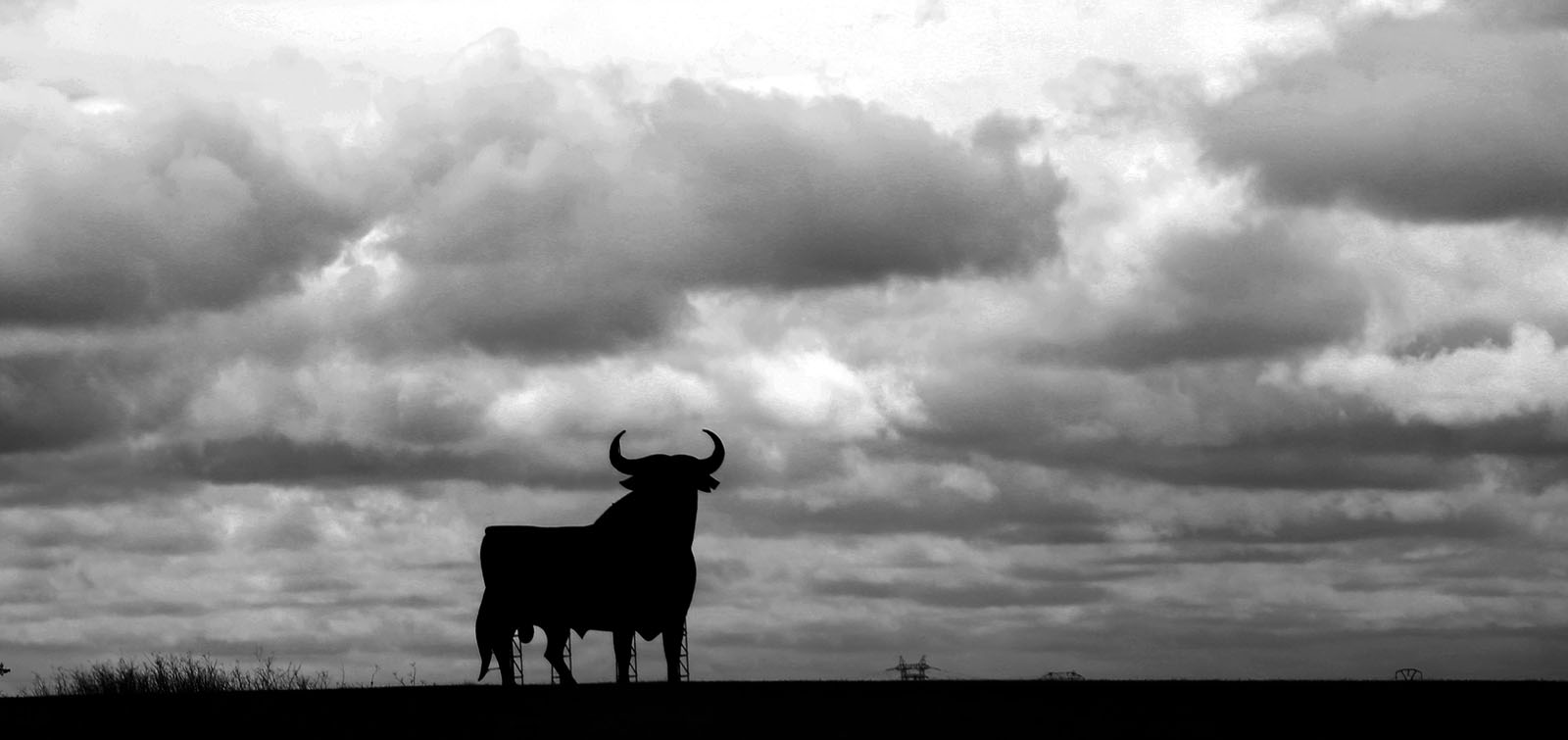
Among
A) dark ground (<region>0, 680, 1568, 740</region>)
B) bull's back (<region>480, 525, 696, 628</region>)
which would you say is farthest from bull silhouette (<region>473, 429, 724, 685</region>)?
dark ground (<region>0, 680, 1568, 740</region>)

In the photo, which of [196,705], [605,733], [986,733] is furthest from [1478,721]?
[196,705]

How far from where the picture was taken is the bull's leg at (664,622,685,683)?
22.7 meters

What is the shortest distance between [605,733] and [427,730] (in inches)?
75.6

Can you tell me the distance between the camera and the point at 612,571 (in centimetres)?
2283

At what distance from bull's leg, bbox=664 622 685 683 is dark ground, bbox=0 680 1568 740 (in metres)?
1.82

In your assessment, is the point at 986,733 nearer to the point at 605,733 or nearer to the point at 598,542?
the point at 605,733

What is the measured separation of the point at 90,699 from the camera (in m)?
20.8

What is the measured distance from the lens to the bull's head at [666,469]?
76.0ft

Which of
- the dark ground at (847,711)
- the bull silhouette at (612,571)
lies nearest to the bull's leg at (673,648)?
the bull silhouette at (612,571)

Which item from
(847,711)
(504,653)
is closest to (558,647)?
(504,653)

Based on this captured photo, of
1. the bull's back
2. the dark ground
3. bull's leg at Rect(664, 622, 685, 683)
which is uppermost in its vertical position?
the bull's back

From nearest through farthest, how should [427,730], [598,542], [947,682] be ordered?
[427,730] < [947,682] < [598,542]

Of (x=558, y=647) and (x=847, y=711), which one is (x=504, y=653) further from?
(x=847, y=711)

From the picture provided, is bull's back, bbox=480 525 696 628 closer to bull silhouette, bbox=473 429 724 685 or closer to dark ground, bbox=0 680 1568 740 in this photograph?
bull silhouette, bbox=473 429 724 685
